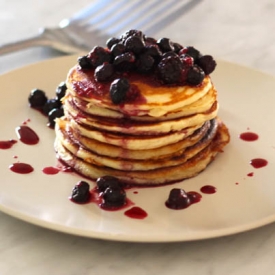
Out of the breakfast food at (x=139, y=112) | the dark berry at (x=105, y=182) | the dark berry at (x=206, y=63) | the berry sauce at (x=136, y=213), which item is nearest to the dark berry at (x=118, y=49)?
the breakfast food at (x=139, y=112)

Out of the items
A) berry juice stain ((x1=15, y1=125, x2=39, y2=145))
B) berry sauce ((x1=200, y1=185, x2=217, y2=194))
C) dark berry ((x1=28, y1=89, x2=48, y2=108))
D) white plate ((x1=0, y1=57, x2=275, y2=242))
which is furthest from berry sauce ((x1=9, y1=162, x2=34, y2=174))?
berry sauce ((x1=200, y1=185, x2=217, y2=194))

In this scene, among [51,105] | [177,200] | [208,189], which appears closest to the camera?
[177,200]

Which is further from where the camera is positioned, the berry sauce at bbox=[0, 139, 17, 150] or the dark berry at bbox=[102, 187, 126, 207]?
the berry sauce at bbox=[0, 139, 17, 150]

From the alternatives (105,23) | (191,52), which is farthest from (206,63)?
(105,23)

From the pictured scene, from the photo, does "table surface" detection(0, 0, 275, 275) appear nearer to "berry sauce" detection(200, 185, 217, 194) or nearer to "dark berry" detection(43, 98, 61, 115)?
"berry sauce" detection(200, 185, 217, 194)

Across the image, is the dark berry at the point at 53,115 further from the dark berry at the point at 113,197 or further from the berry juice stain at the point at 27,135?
the dark berry at the point at 113,197

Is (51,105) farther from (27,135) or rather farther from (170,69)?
(170,69)
